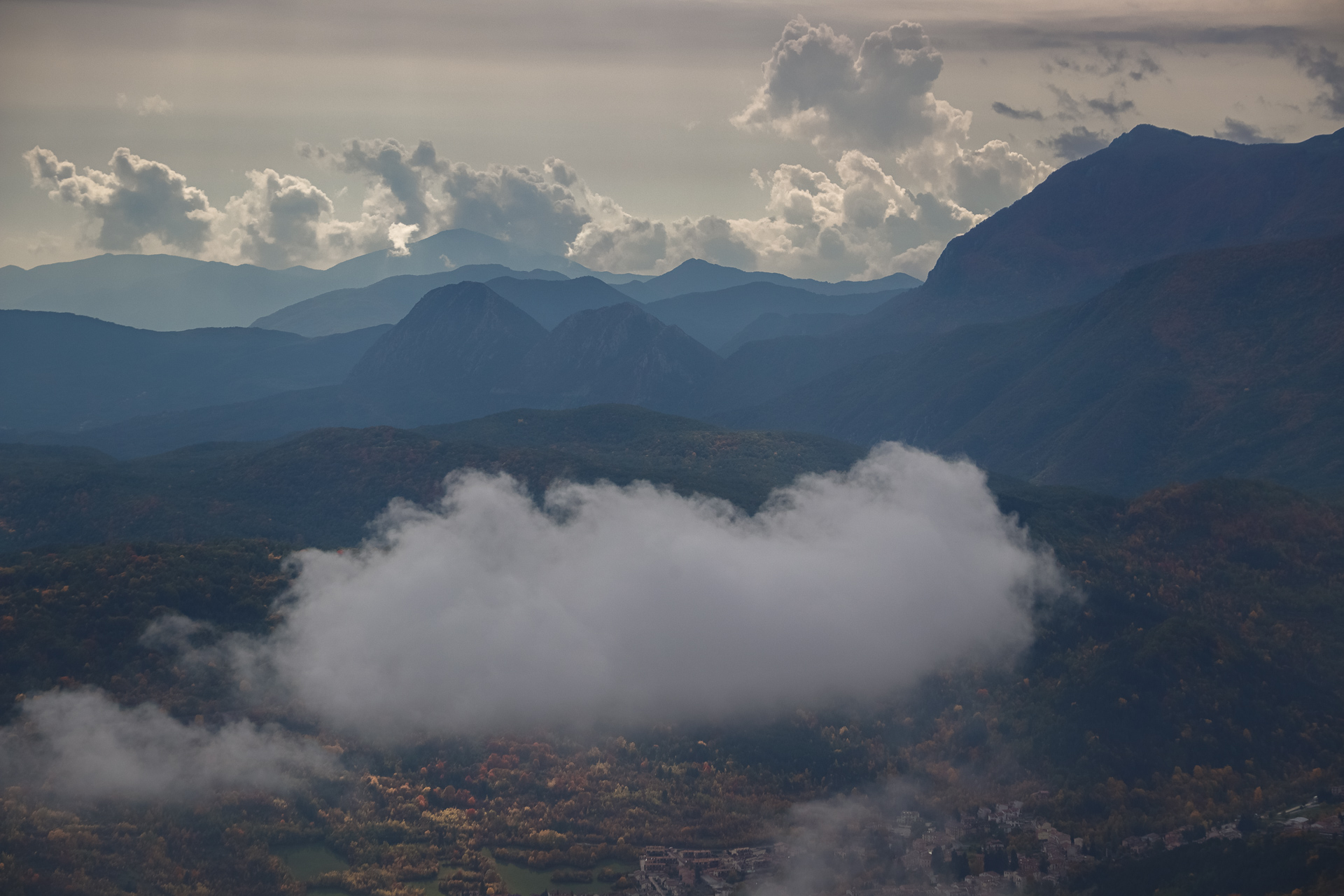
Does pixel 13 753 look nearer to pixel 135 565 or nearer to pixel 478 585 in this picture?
pixel 135 565

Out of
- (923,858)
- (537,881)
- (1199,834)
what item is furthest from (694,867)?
(1199,834)

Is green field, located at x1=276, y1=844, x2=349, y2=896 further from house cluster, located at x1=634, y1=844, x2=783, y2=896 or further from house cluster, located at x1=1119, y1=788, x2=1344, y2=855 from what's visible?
house cluster, located at x1=1119, y1=788, x2=1344, y2=855

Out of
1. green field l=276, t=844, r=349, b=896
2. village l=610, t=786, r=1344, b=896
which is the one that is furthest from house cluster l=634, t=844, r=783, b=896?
green field l=276, t=844, r=349, b=896

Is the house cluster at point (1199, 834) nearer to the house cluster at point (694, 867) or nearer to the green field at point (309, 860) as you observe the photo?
the house cluster at point (694, 867)

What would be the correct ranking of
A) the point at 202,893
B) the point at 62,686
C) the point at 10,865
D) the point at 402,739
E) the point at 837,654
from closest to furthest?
the point at 10,865, the point at 202,893, the point at 62,686, the point at 402,739, the point at 837,654

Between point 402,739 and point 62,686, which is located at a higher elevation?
point 62,686

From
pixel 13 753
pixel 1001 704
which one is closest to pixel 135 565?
pixel 13 753

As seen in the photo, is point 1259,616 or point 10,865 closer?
point 10,865

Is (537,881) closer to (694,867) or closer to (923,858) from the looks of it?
(694,867)
